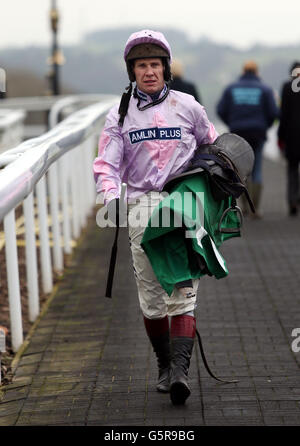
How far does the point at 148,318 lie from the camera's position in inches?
232

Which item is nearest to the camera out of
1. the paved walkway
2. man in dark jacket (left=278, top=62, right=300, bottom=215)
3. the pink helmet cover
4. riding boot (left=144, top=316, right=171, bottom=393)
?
the paved walkway

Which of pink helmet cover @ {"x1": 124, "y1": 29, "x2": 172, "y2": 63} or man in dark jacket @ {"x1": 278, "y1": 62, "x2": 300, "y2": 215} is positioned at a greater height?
pink helmet cover @ {"x1": 124, "y1": 29, "x2": 172, "y2": 63}

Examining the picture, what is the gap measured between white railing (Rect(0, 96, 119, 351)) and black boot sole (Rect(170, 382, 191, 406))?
112 centimetres

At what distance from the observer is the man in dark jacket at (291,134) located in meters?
13.6

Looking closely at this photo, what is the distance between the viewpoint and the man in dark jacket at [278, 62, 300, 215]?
44.5 ft

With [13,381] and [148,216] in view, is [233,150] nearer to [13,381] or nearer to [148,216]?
[148,216]

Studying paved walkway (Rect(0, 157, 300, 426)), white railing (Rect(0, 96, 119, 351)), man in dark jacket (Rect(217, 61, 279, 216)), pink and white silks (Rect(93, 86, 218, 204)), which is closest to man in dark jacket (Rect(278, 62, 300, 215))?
man in dark jacket (Rect(217, 61, 279, 216))

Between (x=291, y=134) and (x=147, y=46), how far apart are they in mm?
8212

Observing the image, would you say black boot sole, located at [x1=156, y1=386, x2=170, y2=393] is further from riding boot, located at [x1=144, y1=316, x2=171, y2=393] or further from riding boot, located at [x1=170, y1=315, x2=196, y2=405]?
riding boot, located at [x1=170, y1=315, x2=196, y2=405]

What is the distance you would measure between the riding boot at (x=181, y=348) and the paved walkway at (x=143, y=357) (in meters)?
0.12

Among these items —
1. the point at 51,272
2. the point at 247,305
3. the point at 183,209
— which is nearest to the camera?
the point at 183,209

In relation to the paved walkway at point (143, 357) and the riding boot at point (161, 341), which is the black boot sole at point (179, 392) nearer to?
the paved walkway at point (143, 357)
